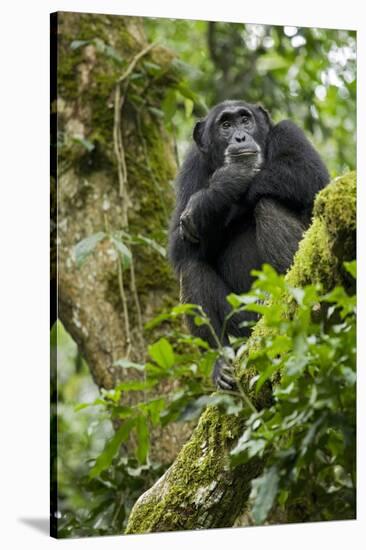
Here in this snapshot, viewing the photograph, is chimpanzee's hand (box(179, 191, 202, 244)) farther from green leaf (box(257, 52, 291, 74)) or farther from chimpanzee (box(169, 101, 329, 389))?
green leaf (box(257, 52, 291, 74))

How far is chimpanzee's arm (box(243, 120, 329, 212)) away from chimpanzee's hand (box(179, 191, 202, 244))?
0.30 metres

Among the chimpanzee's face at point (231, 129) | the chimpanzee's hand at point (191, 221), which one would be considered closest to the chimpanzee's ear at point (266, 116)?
the chimpanzee's face at point (231, 129)

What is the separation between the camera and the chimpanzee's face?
18.8ft

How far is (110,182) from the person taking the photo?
259 inches

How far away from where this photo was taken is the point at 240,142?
5.68m

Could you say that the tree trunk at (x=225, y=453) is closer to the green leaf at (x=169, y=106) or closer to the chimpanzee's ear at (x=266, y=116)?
the chimpanzee's ear at (x=266, y=116)

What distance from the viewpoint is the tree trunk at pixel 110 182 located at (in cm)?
639

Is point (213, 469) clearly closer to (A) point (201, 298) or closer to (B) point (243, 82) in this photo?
(A) point (201, 298)

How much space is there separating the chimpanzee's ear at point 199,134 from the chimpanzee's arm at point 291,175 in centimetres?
59

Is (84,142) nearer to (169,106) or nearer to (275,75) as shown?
(169,106)

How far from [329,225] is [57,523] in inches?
83.7

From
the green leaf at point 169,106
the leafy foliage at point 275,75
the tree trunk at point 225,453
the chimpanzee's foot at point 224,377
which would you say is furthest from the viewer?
the leafy foliage at point 275,75

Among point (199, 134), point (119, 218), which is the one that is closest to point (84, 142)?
point (119, 218)
